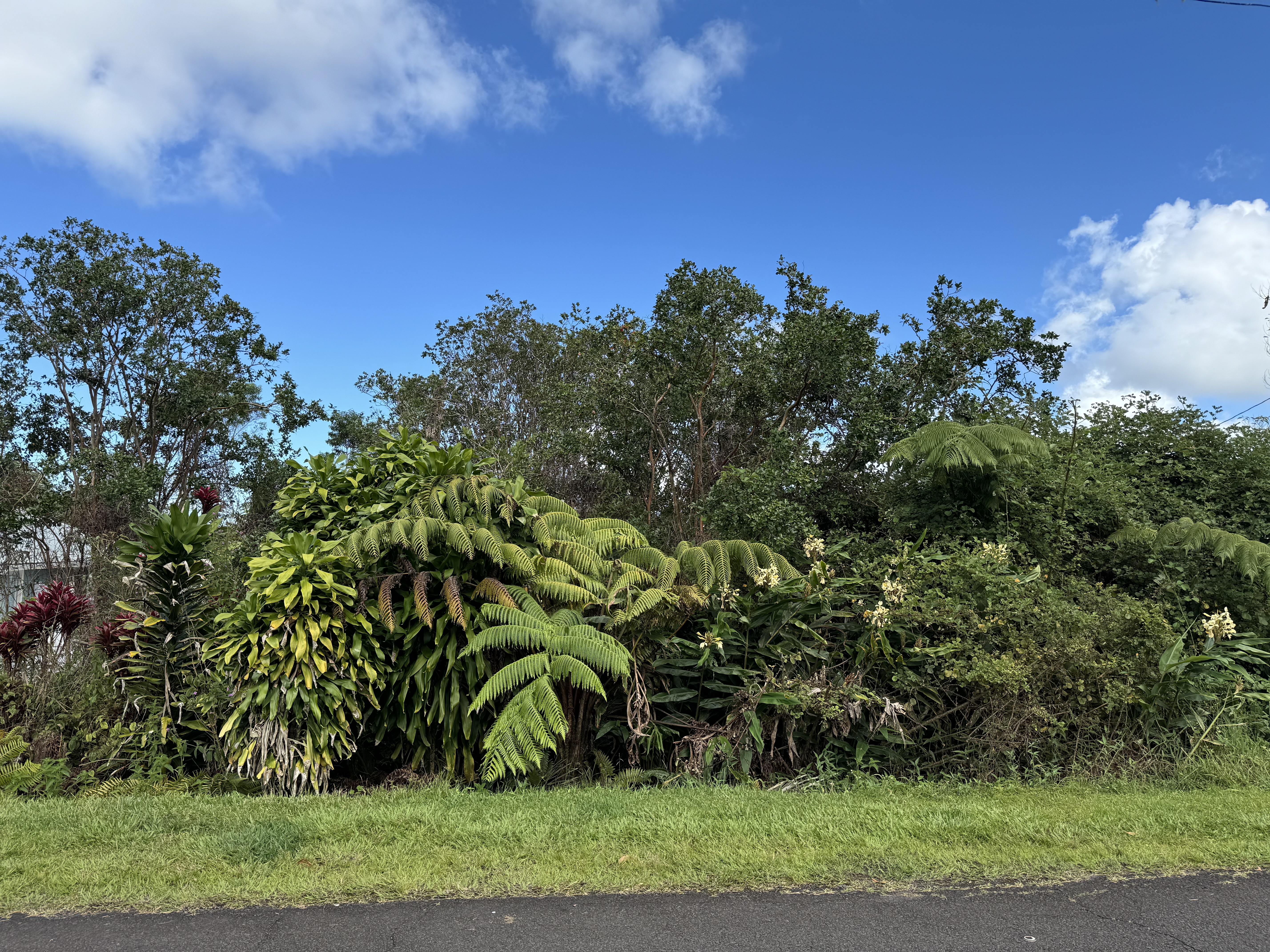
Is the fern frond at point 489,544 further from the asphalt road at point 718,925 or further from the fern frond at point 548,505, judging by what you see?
the asphalt road at point 718,925

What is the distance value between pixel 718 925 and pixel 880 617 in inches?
146

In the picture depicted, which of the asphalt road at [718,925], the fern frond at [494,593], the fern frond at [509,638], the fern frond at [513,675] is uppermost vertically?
the fern frond at [494,593]

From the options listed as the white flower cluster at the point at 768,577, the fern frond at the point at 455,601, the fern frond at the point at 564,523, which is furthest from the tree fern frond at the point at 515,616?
the white flower cluster at the point at 768,577

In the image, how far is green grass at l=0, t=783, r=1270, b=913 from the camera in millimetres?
3828

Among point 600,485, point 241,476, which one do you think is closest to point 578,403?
point 600,485

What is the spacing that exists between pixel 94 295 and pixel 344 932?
2223 centimetres

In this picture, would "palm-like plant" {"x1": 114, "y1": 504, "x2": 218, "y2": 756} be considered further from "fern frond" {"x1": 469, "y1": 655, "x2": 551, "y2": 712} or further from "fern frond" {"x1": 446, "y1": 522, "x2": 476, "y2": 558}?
"fern frond" {"x1": 469, "y1": 655, "x2": 551, "y2": 712}

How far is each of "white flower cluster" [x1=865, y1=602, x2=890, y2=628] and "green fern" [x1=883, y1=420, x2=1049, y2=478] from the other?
231 cm

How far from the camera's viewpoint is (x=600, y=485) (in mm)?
19250

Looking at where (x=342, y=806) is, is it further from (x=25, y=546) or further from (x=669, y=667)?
(x=25, y=546)

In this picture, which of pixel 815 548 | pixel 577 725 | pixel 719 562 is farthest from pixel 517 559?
pixel 815 548

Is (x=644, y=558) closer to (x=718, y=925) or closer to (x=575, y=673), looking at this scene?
(x=575, y=673)

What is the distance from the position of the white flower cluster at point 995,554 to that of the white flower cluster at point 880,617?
50.3 inches

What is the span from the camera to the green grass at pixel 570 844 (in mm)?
3828
